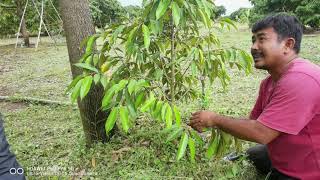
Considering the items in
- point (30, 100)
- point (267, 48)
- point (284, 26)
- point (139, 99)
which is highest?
point (284, 26)

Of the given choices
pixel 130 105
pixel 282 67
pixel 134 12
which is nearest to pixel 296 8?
pixel 134 12

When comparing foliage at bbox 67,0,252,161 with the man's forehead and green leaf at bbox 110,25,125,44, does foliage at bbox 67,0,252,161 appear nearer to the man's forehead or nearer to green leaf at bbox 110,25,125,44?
green leaf at bbox 110,25,125,44

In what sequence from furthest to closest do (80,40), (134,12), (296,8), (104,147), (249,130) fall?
(296,8) < (104,147) < (80,40) < (134,12) < (249,130)

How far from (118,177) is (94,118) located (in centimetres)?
71

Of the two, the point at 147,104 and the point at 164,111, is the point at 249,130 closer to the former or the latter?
the point at 164,111

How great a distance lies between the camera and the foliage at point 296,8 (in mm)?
13323

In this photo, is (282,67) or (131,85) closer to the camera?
(282,67)

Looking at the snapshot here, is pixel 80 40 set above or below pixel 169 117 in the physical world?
above

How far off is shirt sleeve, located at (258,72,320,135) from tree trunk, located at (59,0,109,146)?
178cm

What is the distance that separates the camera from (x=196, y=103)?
5098 millimetres

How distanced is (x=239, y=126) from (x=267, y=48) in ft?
1.61

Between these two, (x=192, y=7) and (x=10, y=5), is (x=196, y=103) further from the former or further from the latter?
(x=10, y=5)

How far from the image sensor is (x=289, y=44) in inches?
86.7

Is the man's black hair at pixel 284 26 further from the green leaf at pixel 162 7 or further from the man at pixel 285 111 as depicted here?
the green leaf at pixel 162 7
